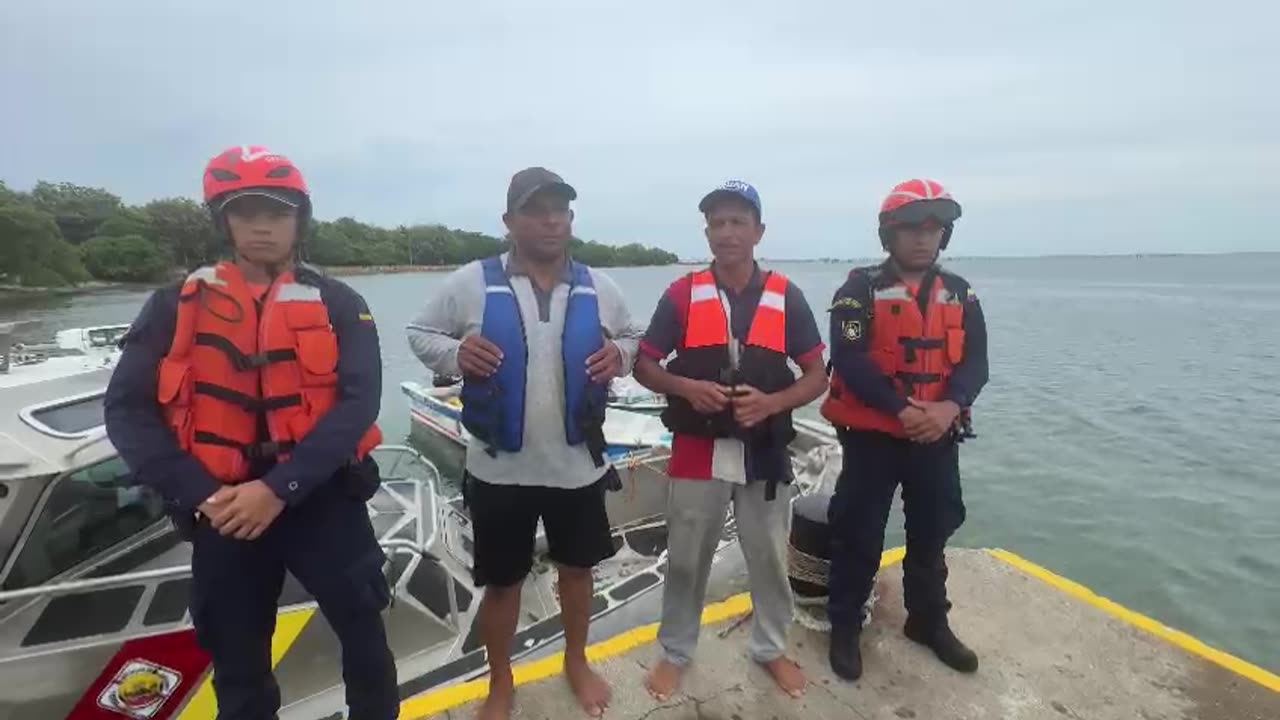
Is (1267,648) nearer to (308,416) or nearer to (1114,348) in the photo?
(308,416)

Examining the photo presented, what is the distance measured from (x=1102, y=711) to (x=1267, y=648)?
651 centimetres

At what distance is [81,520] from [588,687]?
305cm

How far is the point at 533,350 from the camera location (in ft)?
8.03

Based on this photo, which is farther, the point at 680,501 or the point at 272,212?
the point at 680,501

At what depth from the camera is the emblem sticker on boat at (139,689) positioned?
11.1 feet

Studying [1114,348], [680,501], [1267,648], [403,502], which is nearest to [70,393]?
[403,502]

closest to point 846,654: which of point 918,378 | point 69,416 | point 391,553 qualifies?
Answer: point 918,378

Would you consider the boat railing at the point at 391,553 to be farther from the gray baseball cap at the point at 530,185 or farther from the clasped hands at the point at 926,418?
the clasped hands at the point at 926,418

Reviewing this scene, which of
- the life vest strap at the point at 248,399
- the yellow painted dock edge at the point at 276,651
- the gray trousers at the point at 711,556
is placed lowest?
the yellow painted dock edge at the point at 276,651

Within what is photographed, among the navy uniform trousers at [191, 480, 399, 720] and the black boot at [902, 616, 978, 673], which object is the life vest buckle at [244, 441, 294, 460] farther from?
the black boot at [902, 616, 978, 673]

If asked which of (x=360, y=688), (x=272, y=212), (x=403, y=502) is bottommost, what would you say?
(x=403, y=502)

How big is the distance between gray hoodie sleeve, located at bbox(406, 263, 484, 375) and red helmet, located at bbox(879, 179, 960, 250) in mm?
1695

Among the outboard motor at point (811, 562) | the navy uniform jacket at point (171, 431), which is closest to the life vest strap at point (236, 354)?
the navy uniform jacket at point (171, 431)

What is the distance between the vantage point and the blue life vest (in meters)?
2.39
